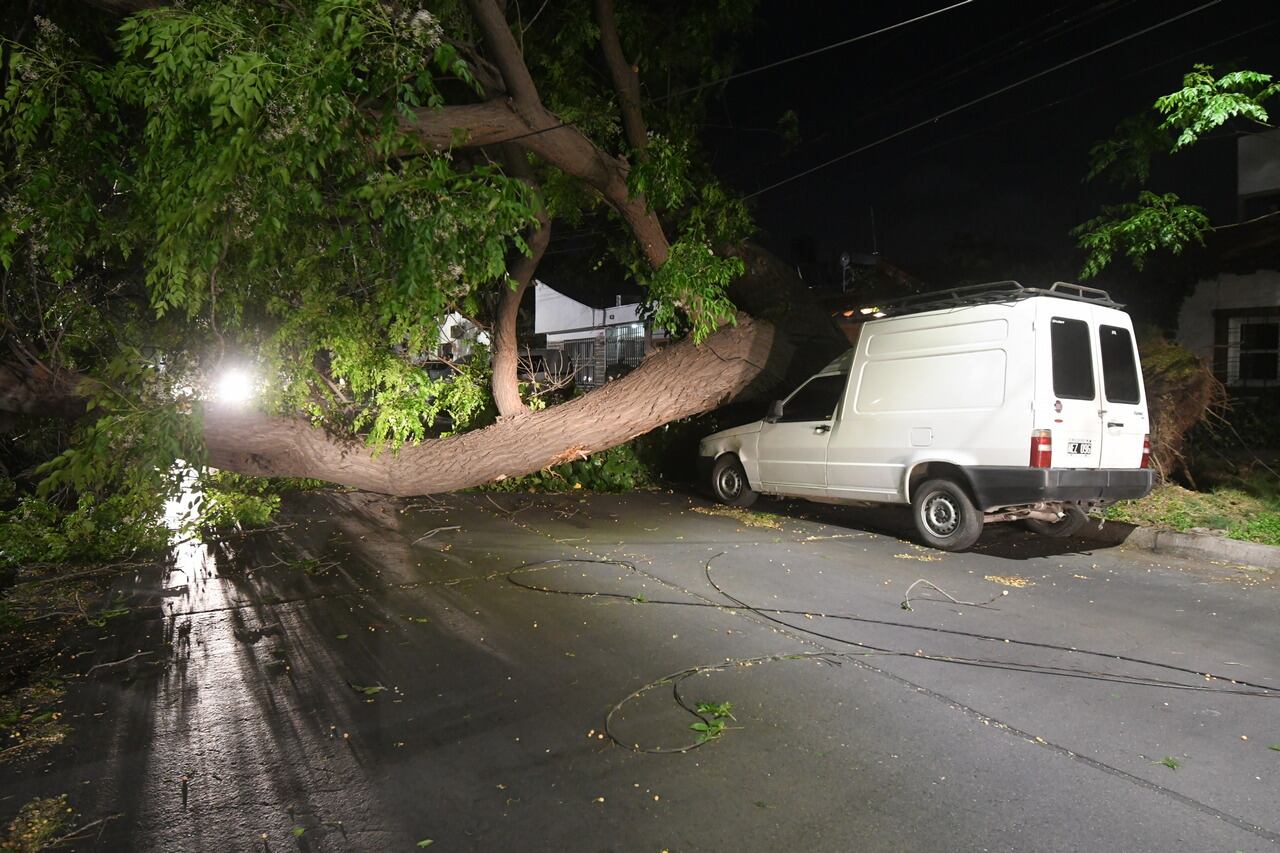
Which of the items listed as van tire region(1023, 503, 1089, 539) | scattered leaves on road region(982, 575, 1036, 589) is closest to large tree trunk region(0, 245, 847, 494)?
van tire region(1023, 503, 1089, 539)

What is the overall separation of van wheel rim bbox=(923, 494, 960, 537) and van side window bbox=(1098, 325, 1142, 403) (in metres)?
1.81

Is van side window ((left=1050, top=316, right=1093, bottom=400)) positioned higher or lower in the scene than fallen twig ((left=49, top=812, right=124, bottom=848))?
higher

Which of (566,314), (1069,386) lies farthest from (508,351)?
(566,314)

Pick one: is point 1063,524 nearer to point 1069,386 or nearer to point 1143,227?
point 1069,386

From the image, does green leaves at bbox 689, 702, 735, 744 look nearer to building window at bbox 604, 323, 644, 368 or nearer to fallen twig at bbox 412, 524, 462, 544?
fallen twig at bbox 412, 524, 462, 544

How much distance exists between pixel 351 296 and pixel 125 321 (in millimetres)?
3175

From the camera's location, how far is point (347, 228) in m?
6.52

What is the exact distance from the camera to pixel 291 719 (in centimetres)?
401

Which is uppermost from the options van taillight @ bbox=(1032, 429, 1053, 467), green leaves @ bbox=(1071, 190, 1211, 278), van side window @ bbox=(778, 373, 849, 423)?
green leaves @ bbox=(1071, 190, 1211, 278)

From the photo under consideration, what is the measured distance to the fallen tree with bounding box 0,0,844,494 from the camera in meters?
5.84

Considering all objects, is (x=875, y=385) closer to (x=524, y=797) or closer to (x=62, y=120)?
(x=524, y=797)

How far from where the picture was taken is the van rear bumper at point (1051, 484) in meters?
7.16

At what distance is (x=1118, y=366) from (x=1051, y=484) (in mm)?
1736

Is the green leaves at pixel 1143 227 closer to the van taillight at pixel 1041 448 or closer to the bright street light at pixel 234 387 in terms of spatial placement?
the van taillight at pixel 1041 448
